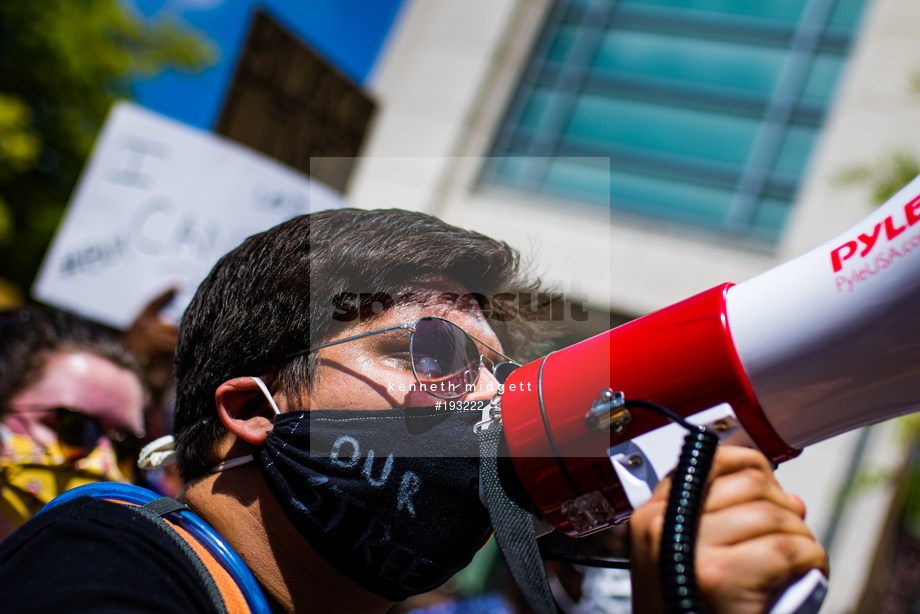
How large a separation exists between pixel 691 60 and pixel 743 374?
7.79 m

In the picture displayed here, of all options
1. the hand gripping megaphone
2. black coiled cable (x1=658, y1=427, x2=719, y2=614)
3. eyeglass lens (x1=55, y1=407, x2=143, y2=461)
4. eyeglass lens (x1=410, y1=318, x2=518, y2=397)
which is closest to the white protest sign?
eyeglass lens (x1=55, y1=407, x2=143, y2=461)

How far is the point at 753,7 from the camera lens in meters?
7.66

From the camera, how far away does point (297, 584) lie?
1.33 metres

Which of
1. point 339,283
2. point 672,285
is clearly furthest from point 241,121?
point 672,285

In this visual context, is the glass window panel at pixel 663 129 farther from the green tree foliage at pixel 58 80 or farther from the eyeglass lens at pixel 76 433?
the green tree foliage at pixel 58 80

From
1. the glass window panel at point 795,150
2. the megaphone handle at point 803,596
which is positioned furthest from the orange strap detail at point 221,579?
the glass window panel at point 795,150

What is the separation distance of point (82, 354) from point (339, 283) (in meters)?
A: 1.43

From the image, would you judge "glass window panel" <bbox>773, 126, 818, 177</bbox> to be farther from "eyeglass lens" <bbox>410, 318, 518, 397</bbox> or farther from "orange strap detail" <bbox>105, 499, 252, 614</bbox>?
"orange strap detail" <bbox>105, 499, 252, 614</bbox>

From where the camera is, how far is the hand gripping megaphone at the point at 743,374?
91 cm

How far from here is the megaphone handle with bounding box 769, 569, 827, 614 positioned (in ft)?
2.71

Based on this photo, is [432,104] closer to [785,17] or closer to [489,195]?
[489,195]

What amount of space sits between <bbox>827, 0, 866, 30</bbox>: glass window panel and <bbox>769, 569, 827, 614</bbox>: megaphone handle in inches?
317

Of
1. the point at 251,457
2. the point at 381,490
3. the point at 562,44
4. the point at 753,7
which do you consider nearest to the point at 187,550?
the point at 251,457

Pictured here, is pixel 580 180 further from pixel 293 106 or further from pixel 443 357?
pixel 443 357
